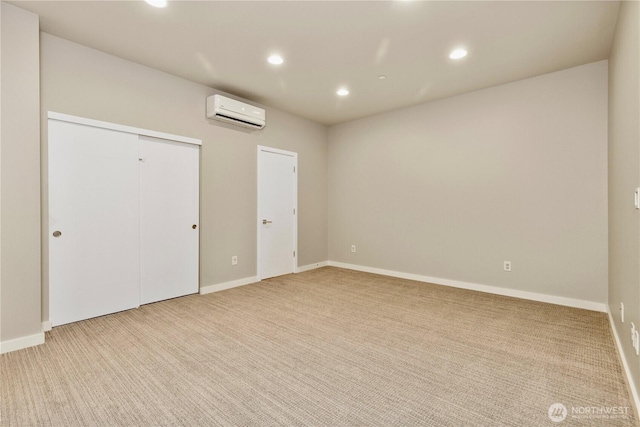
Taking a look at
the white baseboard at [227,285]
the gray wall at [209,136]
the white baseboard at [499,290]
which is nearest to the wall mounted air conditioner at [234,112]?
the gray wall at [209,136]

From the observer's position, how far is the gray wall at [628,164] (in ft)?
5.84

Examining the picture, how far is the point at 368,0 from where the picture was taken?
7.84 feet

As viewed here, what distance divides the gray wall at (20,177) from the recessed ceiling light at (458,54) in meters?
3.83

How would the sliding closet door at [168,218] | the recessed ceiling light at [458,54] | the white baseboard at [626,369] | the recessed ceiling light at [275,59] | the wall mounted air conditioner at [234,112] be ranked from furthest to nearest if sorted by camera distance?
1. the wall mounted air conditioner at [234,112]
2. the sliding closet door at [168,218]
3. the recessed ceiling light at [275,59]
4. the recessed ceiling light at [458,54]
5. the white baseboard at [626,369]

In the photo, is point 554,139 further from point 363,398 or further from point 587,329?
point 363,398

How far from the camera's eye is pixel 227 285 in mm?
4359

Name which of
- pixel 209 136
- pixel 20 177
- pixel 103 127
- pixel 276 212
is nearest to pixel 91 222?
pixel 20 177

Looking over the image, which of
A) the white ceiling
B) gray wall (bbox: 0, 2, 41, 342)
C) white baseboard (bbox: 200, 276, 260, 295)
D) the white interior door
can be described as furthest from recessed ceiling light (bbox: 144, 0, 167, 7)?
white baseboard (bbox: 200, 276, 260, 295)

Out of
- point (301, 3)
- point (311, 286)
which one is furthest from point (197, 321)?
point (301, 3)

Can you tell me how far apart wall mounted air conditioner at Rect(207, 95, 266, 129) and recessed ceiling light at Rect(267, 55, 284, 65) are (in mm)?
963

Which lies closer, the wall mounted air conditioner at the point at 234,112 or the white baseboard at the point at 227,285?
the wall mounted air conditioner at the point at 234,112

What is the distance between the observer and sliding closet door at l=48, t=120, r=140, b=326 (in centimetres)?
294

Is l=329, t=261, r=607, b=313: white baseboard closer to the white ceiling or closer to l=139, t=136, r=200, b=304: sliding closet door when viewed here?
the white ceiling

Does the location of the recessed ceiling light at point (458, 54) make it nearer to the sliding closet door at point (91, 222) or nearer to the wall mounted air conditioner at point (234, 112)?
the wall mounted air conditioner at point (234, 112)
